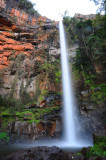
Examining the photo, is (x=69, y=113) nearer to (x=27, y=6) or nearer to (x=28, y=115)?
(x=28, y=115)

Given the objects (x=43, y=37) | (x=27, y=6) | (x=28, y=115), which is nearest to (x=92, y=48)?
(x=43, y=37)

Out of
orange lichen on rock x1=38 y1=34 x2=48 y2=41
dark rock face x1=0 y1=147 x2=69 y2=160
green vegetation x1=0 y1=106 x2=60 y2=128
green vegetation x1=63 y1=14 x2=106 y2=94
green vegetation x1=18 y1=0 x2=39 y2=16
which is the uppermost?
green vegetation x1=18 y1=0 x2=39 y2=16

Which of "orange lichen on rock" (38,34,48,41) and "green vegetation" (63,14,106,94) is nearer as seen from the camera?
"green vegetation" (63,14,106,94)

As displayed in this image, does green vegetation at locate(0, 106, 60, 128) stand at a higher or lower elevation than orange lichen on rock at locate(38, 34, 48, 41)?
lower

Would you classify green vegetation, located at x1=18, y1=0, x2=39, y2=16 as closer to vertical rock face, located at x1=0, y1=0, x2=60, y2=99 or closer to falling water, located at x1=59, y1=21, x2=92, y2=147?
vertical rock face, located at x1=0, y1=0, x2=60, y2=99

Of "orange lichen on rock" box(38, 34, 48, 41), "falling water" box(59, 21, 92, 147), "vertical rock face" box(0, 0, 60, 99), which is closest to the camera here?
"falling water" box(59, 21, 92, 147)

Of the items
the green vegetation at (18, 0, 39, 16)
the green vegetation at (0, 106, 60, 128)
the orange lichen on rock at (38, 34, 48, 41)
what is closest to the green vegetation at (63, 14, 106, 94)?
the green vegetation at (0, 106, 60, 128)

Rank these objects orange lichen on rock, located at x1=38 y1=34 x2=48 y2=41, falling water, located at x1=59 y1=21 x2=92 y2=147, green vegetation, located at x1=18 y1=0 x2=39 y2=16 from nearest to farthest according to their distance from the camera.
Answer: falling water, located at x1=59 y1=21 x2=92 y2=147
orange lichen on rock, located at x1=38 y1=34 x2=48 y2=41
green vegetation, located at x1=18 y1=0 x2=39 y2=16

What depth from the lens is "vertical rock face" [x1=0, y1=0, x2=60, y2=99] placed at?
504 inches

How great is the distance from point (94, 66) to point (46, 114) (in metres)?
7.69

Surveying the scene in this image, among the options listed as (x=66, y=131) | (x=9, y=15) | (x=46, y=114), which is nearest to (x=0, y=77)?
(x=46, y=114)

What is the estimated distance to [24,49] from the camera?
16.2 m

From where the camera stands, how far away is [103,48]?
12.5 meters

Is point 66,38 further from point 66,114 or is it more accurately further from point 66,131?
point 66,131
